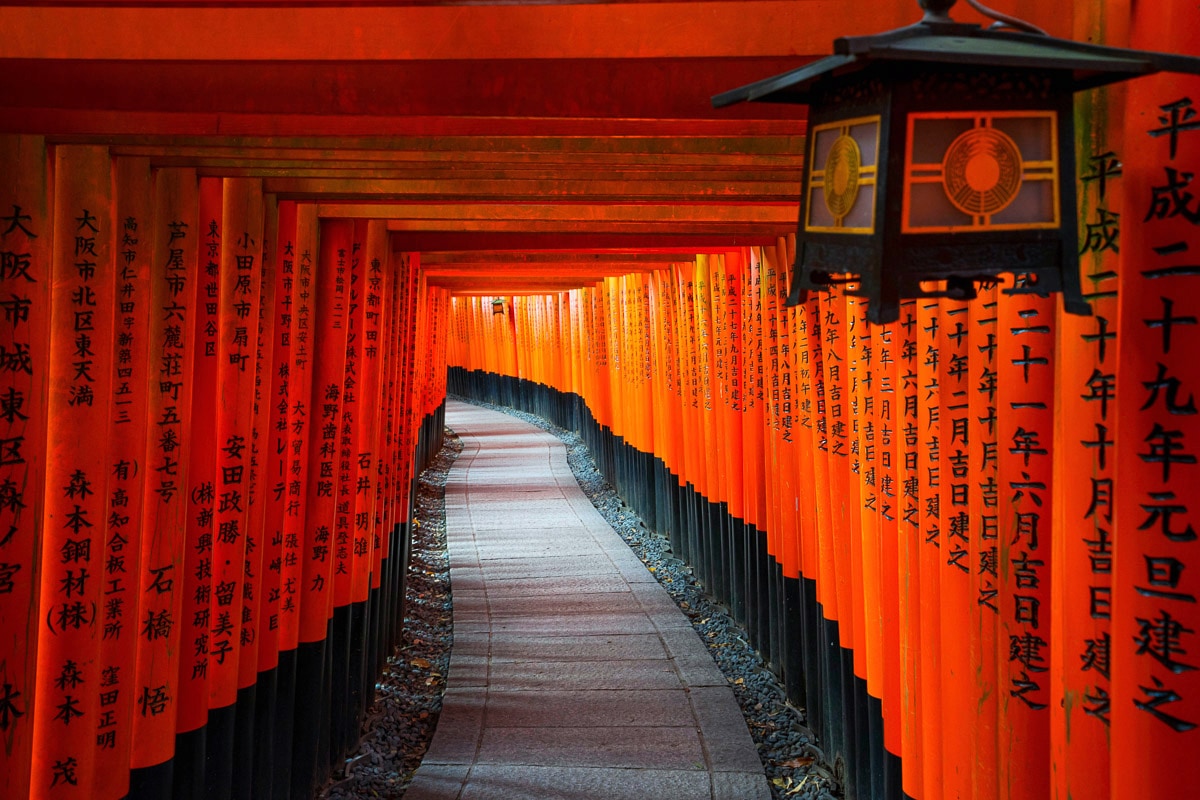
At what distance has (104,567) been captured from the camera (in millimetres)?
3838

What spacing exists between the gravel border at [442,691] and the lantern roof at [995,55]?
5.02 metres

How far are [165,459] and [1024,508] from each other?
3.07 m

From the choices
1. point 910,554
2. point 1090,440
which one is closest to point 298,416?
point 910,554

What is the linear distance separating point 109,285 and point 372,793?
3852 mm

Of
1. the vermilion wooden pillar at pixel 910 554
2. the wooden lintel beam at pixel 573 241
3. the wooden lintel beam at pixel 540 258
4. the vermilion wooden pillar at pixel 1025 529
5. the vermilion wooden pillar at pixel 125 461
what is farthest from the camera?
the wooden lintel beam at pixel 540 258

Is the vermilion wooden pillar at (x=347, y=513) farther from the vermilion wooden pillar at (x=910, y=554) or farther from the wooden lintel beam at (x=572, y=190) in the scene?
the vermilion wooden pillar at (x=910, y=554)

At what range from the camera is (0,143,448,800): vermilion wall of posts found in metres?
3.48

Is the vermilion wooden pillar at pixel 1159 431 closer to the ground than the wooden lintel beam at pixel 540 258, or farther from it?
closer to the ground

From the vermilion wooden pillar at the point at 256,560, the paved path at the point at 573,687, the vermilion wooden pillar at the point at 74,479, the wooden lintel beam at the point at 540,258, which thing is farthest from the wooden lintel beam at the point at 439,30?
the wooden lintel beam at the point at 540,258

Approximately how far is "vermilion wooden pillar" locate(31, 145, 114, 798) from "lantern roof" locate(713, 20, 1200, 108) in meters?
2.52

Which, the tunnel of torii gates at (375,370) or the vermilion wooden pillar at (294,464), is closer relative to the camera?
the tunnel of torii gates at (375,370)

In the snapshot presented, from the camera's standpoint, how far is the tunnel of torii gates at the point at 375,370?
2.53m

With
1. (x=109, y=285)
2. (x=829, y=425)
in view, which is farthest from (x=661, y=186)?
(x=109, y=285)

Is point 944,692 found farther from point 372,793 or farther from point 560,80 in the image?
point 372,793
